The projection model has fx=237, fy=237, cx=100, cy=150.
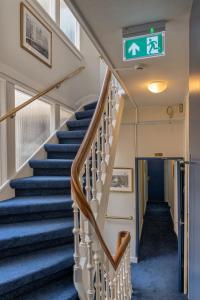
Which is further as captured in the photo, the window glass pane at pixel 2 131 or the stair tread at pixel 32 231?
the window glass pane at pixel 2 131

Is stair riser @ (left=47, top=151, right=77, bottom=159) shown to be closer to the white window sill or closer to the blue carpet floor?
the white window sill

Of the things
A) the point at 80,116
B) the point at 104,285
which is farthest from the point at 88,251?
the point at 80,116

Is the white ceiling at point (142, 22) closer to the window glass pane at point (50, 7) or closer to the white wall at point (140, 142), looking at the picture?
the white wall at point (140, 142)

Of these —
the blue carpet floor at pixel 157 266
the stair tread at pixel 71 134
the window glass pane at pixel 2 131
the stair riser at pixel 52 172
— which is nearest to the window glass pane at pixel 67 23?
the stair tread at pixel 71 134

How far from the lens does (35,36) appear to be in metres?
3.24

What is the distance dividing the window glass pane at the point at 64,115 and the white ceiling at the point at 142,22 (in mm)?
1564

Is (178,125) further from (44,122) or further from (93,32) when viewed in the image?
(93,32)

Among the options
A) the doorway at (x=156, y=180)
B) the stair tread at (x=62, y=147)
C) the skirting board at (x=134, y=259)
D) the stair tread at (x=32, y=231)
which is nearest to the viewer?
the stair tread at (x=32, y=231)

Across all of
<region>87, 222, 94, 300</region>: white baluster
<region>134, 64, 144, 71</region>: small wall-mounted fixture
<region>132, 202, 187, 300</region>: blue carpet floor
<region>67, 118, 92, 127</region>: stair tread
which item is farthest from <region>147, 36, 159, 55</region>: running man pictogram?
<region>132, 202, 187, 300</region>: blue carpet floor

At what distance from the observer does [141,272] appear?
4039mm

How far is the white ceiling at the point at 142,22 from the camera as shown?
1.60m

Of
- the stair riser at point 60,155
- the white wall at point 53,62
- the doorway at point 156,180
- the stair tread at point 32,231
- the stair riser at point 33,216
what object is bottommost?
the doorway at point 156,180

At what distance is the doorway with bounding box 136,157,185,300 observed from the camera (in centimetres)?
364

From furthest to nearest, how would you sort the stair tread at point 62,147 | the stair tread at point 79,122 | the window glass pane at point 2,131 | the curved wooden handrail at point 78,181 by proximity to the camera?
the stair tread at point 79,122 → the stair tread at point 62,147 → the window glass pane at point 2,131 → the curved wooden handrail at point 78,181
